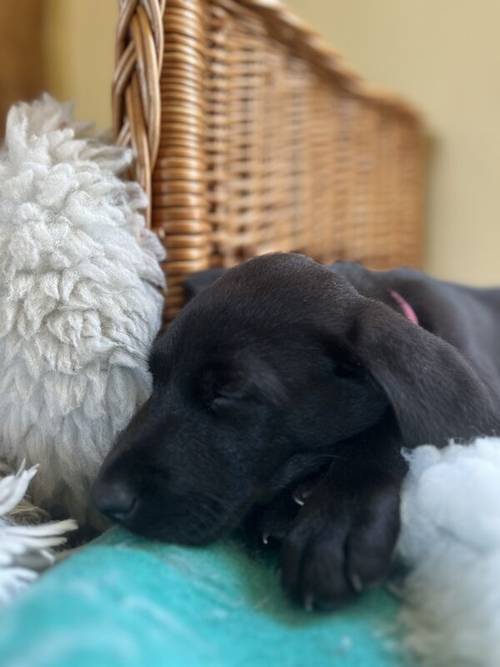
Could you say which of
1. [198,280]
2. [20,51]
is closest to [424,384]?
[198,280]

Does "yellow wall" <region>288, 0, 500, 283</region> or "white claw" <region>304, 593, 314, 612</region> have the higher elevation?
"yellow wall" <region>288, 0, 500, 283</region>

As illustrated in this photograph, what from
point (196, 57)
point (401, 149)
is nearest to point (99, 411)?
point (196, 57)

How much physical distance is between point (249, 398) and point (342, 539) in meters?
0.19

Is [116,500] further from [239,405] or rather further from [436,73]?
[436,73]

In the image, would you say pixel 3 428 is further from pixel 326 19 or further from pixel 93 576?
pixel 326 19

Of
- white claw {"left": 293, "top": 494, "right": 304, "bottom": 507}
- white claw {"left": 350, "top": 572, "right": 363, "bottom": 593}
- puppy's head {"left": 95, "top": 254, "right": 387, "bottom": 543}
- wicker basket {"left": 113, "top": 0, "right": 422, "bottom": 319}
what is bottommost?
white claw {"left": 293, "top": 494, "right": 304, "bottom": 507}

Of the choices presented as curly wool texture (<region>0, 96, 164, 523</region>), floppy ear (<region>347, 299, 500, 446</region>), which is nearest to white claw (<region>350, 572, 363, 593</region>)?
floppy ear (<region>347, 299, 500, 446</region>)

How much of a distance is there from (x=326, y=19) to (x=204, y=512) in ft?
6.80

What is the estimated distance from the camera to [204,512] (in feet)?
2.59

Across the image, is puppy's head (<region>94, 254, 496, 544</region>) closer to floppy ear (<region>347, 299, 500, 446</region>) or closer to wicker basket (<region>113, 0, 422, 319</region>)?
floppy ear (<region>347, 299, 500, 446</region>)

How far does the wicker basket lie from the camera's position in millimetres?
1064

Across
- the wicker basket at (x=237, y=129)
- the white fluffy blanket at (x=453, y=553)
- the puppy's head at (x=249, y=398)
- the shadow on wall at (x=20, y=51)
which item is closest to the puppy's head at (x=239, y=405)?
the puppy's head at (x=249, y=398)

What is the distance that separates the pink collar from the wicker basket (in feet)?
0.93

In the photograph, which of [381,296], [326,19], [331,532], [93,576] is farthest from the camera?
[326,19]
